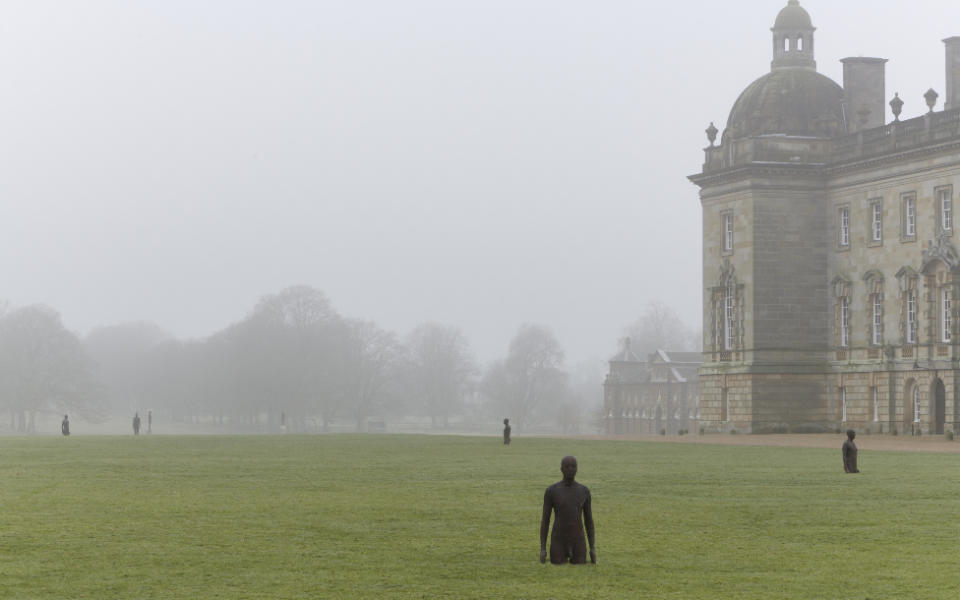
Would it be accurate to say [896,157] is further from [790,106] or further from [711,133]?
[711,133]

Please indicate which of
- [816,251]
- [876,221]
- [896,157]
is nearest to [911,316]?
[876,221]

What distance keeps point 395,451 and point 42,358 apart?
101 meters

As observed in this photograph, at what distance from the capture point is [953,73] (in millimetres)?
84562

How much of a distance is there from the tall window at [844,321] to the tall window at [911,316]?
5.13 m

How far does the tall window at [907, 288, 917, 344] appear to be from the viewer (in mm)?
82062

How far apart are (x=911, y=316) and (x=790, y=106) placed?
13.4m

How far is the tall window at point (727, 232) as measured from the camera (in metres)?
89.9

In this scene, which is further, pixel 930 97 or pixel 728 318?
pixel 728 318

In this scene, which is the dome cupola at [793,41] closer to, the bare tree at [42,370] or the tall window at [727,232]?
the tall window at [727,232]

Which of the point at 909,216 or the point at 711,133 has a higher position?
the point at 711,133

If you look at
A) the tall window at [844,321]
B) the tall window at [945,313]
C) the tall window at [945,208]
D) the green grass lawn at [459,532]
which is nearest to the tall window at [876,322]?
the tall window at [844,321]

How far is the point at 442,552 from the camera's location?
23.6 meters

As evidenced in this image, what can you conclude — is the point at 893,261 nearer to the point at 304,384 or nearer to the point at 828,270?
the point at 828,270

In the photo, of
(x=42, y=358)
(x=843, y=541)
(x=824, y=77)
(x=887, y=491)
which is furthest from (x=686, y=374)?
(x=843, y=541)
